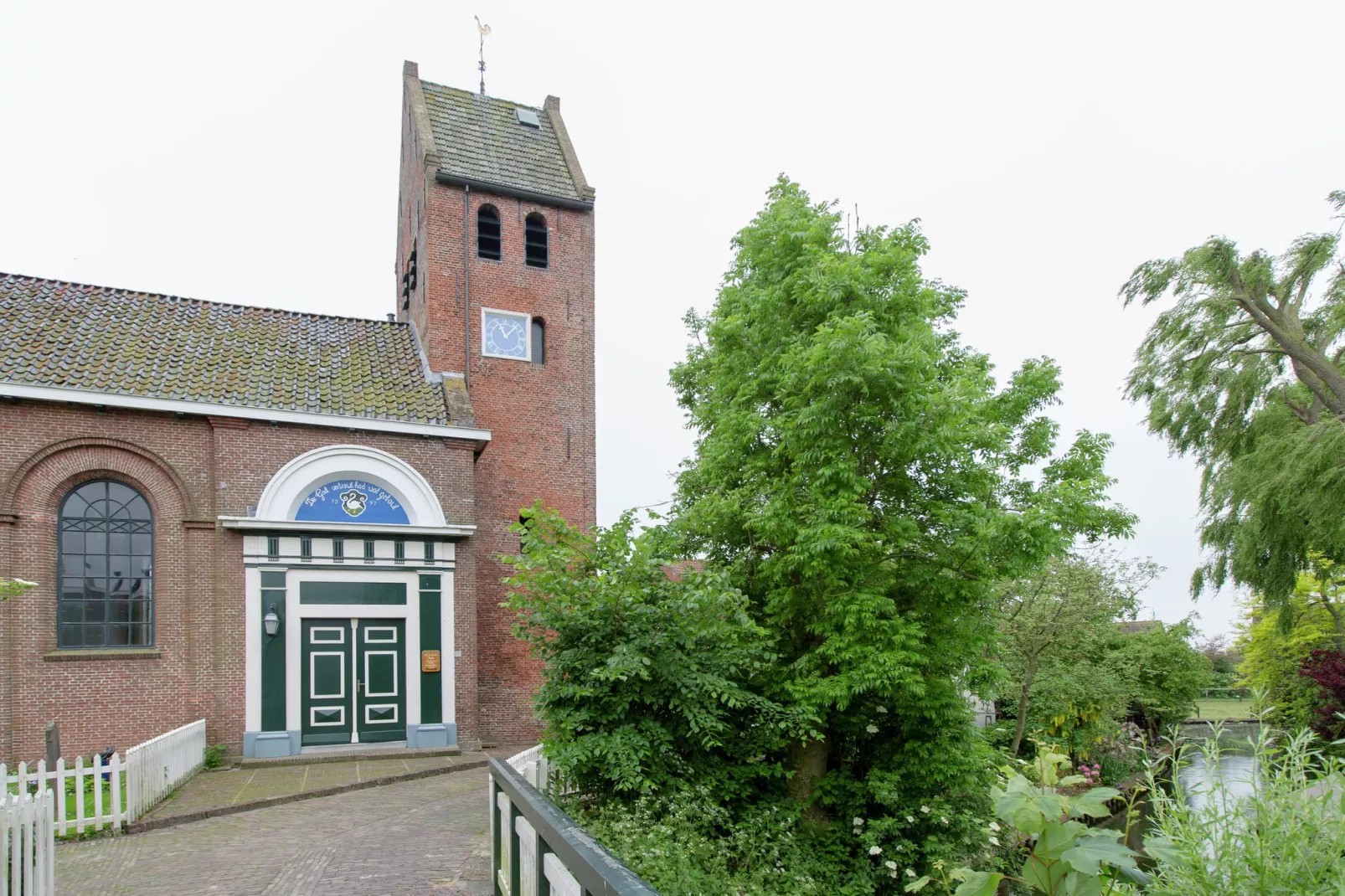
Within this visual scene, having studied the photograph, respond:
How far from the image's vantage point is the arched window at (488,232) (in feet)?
70.6

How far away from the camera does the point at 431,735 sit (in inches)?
667

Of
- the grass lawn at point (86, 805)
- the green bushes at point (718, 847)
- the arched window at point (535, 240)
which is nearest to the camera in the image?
the green bushes at point (718, 847)

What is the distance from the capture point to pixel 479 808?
11.8 metres

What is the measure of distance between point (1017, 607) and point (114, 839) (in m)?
16.5

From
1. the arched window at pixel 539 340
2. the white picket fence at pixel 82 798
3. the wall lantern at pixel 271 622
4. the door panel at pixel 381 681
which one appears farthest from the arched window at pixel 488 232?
the white picket fence at pixel 82 798

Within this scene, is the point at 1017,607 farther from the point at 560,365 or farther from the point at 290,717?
the point at 290,717

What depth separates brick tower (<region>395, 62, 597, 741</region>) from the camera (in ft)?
65.6

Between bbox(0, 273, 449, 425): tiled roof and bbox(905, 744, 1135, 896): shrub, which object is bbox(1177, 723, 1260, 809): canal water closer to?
bbox(905, 744, 1135, 896): shrub

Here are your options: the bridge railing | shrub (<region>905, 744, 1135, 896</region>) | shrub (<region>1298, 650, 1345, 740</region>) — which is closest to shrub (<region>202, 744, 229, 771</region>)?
the bridge railing

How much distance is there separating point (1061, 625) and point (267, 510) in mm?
15568

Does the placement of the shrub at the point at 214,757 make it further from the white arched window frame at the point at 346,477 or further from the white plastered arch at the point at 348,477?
the white plastered arch at the point at 348,477

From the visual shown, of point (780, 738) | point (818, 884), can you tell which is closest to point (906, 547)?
point (780, 738)

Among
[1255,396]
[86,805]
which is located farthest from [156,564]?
[1255,396]

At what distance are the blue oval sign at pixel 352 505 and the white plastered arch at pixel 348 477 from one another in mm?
88
